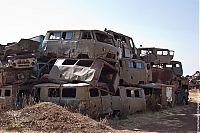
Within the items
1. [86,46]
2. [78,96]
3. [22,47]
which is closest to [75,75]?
[78,96]

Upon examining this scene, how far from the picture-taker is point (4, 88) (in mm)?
17094

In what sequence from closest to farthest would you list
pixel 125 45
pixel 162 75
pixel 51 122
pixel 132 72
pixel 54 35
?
1. pixel 51 122
2. pixel 54 35
3. pixel 132 72
4. pixel 125 45
5. pixel 162 75

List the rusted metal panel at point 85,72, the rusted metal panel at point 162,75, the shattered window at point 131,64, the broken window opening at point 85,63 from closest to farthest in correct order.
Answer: the rusted metal panel at point 85,72
the broken window opening at point 85,63
the shattered window at point 131,64
the rusted metal panel at point 162,75

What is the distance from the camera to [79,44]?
20.0 meters

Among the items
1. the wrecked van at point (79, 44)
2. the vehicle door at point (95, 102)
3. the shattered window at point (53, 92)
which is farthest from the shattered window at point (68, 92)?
the wrecked van at point (79, 44)

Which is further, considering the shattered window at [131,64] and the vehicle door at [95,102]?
the shattered window at [131,64]

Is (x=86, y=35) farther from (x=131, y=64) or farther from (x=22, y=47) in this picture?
(x=131, y=64)

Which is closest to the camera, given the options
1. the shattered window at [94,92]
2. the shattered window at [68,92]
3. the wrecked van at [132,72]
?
the shattered window at [68,92]

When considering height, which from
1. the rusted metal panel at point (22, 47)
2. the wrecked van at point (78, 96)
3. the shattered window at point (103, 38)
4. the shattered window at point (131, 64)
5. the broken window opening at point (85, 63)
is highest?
the shattered window at point (103, 38)

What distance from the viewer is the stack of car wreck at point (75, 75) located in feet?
54.4

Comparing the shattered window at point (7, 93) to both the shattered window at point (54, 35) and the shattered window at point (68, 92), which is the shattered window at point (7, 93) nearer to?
the shattered window at point (68, 92)

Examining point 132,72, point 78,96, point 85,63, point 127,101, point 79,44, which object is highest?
point 79,44

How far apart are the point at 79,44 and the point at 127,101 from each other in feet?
14.2

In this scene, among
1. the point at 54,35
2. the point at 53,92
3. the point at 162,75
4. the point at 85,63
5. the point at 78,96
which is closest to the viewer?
the point at 78,96
